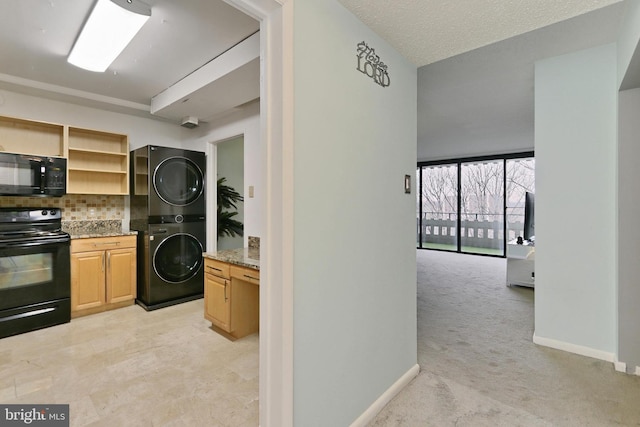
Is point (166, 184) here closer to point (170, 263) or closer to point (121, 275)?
point (170, 263)

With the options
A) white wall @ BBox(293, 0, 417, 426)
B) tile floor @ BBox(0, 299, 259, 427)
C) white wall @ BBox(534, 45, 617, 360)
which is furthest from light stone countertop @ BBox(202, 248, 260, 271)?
white wall @ BBox(534, 45, 617, 360)

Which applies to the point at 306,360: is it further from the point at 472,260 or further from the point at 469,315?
the point at 472,260

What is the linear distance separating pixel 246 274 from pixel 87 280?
215 centimetres

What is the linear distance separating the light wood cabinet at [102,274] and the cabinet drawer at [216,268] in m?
1.38

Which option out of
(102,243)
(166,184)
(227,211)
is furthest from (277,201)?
(227,211)

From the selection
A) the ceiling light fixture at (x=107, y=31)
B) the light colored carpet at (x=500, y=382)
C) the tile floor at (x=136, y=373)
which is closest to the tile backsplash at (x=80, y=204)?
the tile floor at (x=136, y=373)

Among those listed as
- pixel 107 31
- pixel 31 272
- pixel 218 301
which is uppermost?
pixel 107 31

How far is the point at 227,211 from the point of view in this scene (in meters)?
4.91

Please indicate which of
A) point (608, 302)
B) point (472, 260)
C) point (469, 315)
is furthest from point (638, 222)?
point (472, 260)

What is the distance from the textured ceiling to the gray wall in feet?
3.25

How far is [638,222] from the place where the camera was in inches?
83.3

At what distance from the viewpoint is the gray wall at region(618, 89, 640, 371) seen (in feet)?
6.97

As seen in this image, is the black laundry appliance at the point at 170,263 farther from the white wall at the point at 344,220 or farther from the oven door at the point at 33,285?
the white wall at the point at 344,220

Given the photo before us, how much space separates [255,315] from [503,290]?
3.64 metres
